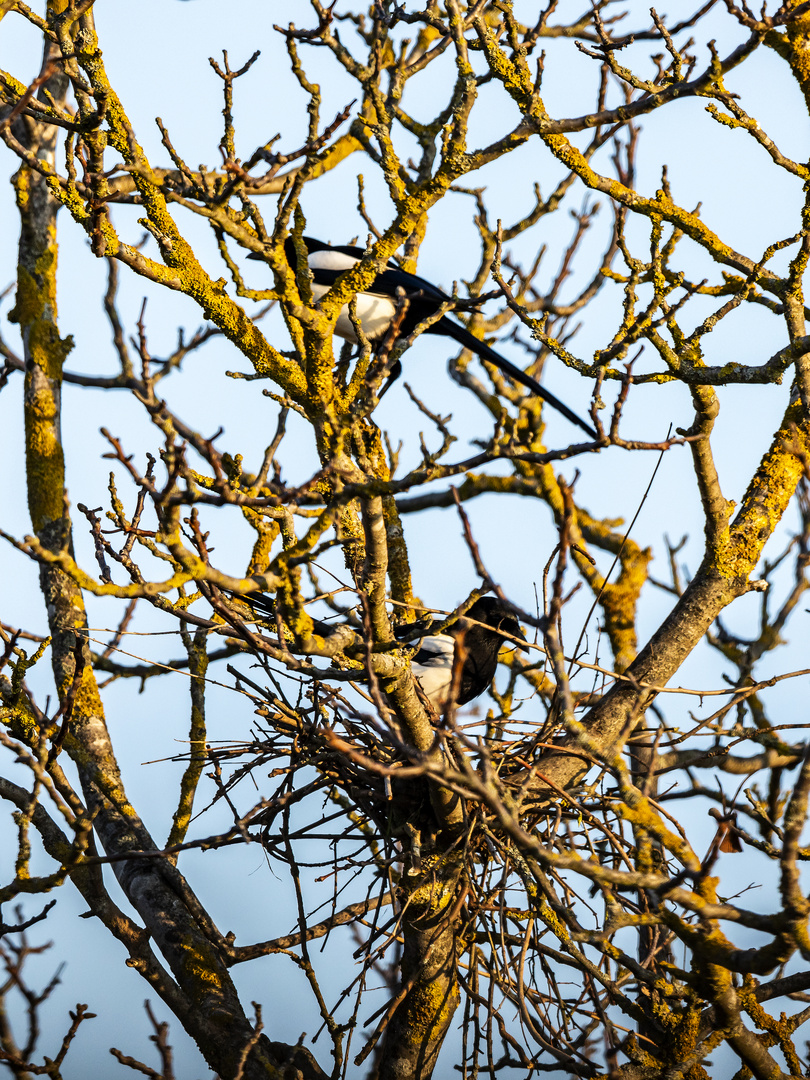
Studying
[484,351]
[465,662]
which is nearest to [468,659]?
[465,662]

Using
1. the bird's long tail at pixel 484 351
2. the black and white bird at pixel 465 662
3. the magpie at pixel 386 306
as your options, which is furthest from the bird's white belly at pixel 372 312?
the black and white bird at pixel 465 662

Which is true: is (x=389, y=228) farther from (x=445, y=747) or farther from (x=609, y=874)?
(x=609, y=874)

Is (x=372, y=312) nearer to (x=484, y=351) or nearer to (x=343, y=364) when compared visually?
(x=484, y=351)

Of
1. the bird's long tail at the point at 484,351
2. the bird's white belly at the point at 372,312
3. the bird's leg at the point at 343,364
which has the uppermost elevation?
the bird's white belly at the point at 372,312

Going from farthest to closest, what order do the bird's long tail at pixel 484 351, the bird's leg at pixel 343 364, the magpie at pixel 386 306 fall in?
the magpie at pixel 386 306
the bird's long tail at pixel 484 351
the bird's leg at pixel 343 364

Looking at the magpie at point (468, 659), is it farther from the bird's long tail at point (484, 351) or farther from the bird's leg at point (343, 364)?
the bird's leg at point (343, 364)

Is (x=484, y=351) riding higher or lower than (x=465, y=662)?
higher

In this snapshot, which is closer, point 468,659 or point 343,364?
point 343,364

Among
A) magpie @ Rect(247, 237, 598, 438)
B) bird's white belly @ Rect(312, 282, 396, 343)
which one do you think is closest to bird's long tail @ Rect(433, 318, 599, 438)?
magpie @ Rect(247, 237, 598, 438)

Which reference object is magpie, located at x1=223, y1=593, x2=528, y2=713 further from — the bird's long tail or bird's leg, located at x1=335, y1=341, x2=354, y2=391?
bird's leg, located at x1=335, y1=341, x2=354, y2=391

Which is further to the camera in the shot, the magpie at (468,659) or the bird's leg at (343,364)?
the magpie at (468,659)

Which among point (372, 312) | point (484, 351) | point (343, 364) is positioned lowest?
point (343, 364)

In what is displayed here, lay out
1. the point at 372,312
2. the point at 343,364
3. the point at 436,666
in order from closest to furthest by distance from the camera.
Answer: the point at 343,364 → the point at 436,666 → the point at 372,312

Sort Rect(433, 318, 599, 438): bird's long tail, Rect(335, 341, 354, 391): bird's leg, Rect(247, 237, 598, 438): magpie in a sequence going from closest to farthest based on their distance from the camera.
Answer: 1. Rect(335, 341, 354, 391): bird's leg
2. Rect(433, 318, 599, 438): bird's long tail
3. Rect(247, 237, 598, 438): magpie
